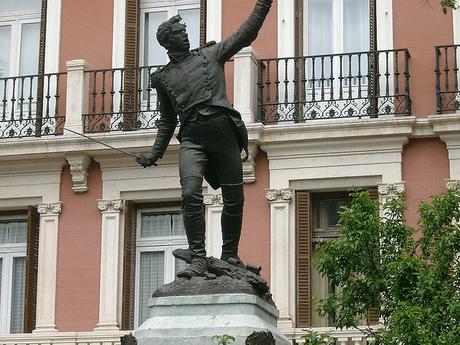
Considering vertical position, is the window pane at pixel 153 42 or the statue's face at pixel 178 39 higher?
the window pane at pixel 153 42

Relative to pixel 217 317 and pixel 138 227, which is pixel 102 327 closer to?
pixel 138 227

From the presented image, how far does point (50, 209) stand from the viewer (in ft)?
86.1

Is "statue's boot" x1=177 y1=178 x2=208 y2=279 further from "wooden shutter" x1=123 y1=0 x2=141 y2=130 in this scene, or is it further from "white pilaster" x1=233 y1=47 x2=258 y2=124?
"wooden shutter" x1=123 y1=0 x2=141 y2=130

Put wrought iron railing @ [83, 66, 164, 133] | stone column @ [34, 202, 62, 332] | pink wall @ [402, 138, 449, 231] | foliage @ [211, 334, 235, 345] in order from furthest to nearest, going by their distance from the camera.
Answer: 1. wrought iron railing @ [83, 66, 164, 133]
2. stone column @ [34, 202, 62, 332]
3. pink wall @ [402, 138, 449, 231]
4. foliage @ [211, 334, 235, 345]

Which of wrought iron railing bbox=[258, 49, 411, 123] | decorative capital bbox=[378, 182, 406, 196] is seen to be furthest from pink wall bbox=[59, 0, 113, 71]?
decorative capital bbox=[378, 182, 406, 196]

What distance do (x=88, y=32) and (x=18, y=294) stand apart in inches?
178

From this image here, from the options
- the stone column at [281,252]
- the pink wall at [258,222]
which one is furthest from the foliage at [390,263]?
the pink wall at [258,222]

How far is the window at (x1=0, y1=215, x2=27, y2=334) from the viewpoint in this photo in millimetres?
26438

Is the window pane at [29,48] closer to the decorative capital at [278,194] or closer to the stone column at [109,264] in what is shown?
the stone column at [109,264]

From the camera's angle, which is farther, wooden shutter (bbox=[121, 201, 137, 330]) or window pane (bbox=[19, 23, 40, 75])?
window pane (bbox=[19, 23, 40, 75])

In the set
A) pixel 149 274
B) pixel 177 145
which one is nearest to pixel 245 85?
pixel 177 145

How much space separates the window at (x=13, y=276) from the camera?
26.4 meters

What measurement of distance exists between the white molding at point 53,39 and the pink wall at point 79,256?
1913 mm

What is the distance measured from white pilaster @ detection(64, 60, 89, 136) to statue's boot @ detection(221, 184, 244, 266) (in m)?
12.6
